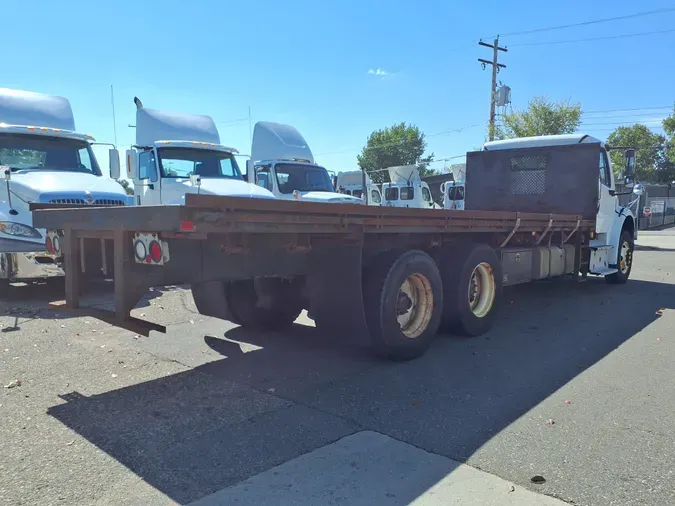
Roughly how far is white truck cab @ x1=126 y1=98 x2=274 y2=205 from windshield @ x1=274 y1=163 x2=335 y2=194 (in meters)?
1.41

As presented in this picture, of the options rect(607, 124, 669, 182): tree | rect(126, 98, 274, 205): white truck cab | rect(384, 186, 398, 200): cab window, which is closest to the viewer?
rect(126, 98, 274, 205): white truck cab

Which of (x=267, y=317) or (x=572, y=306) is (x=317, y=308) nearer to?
(x=267, y=317)

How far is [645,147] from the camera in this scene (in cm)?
5231

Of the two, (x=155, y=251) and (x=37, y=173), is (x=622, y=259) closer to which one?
(x=155, y=251)

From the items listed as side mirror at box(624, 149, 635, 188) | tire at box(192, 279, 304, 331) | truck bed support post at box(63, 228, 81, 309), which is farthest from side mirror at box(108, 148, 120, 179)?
side mirror at box(624, 149, 635, 188)

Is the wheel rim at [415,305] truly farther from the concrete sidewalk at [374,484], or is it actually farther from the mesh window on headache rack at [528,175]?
the mesh window on headache rack at [528,175]

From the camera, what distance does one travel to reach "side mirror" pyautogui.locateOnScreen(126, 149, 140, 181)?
10516mm

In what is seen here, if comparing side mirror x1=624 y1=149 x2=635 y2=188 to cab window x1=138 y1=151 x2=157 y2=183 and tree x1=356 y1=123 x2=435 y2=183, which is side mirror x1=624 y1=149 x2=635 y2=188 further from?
tree x1=356 y1=123 x2=435 y2=183

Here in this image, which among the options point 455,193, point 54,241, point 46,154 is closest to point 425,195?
point 455,193

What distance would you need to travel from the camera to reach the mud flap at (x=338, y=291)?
519 centimetres

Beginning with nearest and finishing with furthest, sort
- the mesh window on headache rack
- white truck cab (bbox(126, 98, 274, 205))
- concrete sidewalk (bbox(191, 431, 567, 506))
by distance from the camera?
concrete sidewalk (bbox(191, 431, 567, 506)) → the mesh window on headache rack → white truck cab (bbox(126, 98, 274, 205))

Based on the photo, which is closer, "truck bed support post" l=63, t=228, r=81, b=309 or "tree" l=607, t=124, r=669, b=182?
"truck bed support post" l=63, t=228, r=81, b=309

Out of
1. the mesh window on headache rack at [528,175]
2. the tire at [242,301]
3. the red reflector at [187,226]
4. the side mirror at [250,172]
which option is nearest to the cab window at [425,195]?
the mesh window on headache rack at [528,175]

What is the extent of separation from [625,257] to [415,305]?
774 cm
